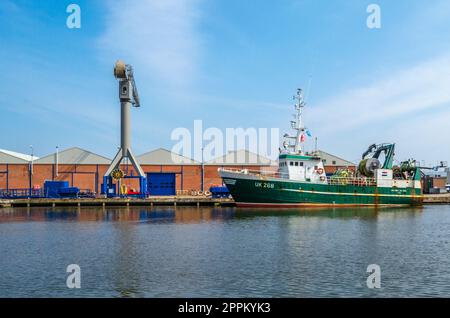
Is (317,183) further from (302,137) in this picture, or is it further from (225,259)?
(225,259)

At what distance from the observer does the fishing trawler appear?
2021 inches

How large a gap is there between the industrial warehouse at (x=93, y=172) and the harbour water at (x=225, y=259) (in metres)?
35.3

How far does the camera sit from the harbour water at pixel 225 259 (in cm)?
1561

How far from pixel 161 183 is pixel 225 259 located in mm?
49764

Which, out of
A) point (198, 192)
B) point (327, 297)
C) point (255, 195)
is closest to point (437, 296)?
point (327, 297)

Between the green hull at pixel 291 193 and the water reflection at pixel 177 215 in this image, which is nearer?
the water reflection at pixel 177 215

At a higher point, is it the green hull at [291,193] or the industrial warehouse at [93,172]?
the industrial warehouse at [93,172]

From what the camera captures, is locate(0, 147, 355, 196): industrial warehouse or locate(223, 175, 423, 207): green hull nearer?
locate(223, 175, 423, 207): green hull
